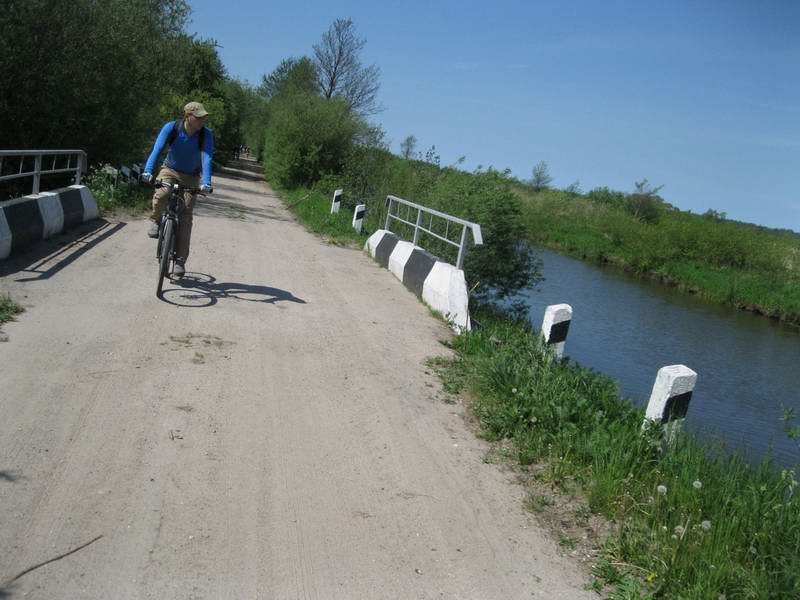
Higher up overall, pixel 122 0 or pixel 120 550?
pixel 122 0

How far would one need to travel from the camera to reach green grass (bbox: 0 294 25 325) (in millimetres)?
6750

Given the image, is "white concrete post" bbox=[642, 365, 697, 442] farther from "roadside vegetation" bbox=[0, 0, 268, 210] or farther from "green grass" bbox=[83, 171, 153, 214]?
A: "roadside vegetation" bbox=[0, 0, 268, 210]

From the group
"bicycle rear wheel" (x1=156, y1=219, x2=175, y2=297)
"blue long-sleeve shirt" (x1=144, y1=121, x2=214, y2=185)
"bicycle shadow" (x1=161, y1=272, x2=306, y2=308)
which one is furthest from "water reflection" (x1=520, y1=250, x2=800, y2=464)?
"blue long-sleeve shirt" (x1=144, y1=121, x2=214, y2=185)

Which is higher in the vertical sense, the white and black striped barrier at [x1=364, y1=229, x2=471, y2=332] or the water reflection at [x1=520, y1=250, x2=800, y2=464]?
the white and black striped barrier at [x1=364, y1=229, x2=471, y2=332]

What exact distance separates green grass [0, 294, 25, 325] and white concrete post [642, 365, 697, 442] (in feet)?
18.4

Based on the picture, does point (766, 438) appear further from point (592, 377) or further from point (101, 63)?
point (101, 63)

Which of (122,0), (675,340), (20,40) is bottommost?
(675,340)

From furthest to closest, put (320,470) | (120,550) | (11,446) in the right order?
(320,470) → (11,446) → (120,550)

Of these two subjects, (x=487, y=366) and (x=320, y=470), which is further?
(x=487, y=366)

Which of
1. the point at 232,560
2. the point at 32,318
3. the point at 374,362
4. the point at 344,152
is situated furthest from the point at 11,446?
the point at 344,152

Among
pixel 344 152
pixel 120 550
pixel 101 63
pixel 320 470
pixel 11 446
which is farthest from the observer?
pixel 344 152

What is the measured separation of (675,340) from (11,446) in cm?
1727

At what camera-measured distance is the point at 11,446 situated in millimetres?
4414

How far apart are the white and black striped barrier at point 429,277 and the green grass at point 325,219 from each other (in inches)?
132
